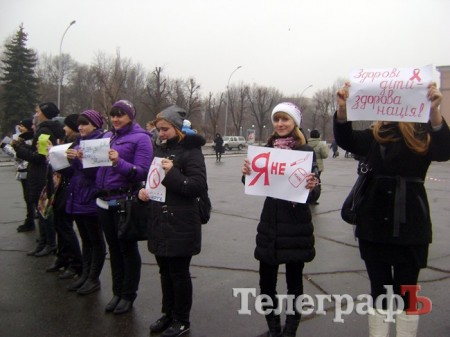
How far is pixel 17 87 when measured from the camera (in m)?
43.3

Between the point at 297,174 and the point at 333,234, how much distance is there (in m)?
4.32

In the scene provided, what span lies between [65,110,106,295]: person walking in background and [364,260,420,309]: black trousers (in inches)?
108

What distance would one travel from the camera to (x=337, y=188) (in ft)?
45.8

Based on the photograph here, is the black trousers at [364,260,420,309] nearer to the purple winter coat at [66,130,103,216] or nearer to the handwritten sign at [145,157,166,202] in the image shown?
the handwritten sign at [145,157,166,202]

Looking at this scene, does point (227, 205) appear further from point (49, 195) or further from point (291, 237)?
point (291, 237)

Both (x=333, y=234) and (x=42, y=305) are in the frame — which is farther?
(x=333, y=234)

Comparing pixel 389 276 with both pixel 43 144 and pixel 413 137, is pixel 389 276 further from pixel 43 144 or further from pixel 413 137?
pixel 43 144

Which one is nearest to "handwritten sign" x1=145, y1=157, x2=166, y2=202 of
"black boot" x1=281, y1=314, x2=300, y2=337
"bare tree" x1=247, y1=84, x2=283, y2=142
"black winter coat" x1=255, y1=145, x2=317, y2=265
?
"black winter coat" x1=255, y1=145, x2=317, y2=265

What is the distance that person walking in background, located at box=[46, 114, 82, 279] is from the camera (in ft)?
15.9

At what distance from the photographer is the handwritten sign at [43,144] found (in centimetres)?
535

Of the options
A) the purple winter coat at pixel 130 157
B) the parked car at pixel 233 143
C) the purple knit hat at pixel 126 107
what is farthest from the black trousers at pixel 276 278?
the parked car at pixel 233 143

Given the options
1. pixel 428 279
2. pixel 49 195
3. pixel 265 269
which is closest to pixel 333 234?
pixel 428 279

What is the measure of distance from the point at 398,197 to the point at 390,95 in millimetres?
668

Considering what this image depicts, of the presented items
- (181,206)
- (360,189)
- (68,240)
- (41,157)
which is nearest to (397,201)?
(360,189)
